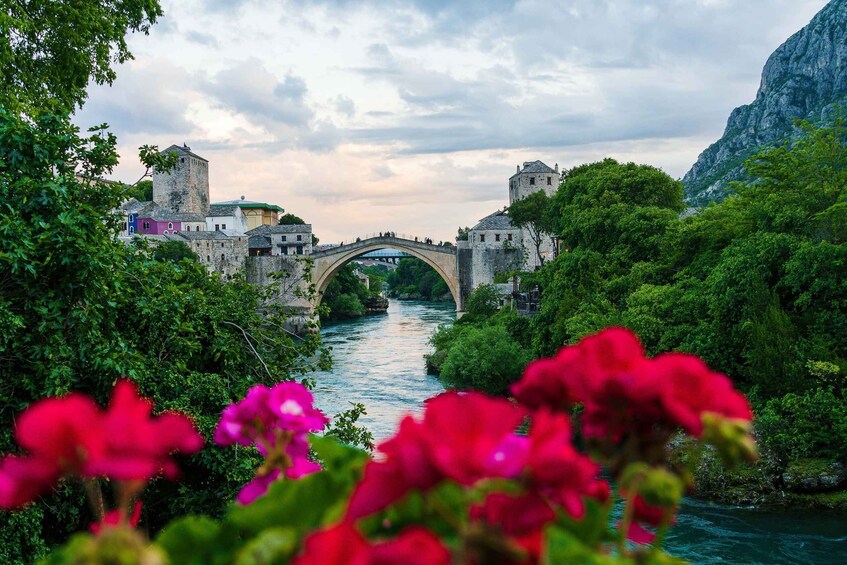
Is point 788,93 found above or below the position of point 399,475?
above

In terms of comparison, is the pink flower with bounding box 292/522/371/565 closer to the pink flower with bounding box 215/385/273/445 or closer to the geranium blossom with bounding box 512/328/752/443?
the geranium blossom with bounding box 512/328/752/443

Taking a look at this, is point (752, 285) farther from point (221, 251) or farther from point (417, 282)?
point (417, 282)

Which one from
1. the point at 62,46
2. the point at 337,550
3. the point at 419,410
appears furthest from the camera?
the point at 419,410

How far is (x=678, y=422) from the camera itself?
1.16m

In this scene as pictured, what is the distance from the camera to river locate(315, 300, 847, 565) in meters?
11.9

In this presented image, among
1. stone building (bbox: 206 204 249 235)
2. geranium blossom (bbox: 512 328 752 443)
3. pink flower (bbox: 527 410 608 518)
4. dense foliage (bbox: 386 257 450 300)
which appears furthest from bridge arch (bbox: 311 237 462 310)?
pink flower (bbox: 527 410 608 518)

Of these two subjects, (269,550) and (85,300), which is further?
(85,300)

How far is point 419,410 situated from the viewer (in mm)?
22328

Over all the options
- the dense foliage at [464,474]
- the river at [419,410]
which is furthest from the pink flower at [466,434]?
the river at [419,410]

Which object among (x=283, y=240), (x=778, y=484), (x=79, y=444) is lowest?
(x=778, y=484)

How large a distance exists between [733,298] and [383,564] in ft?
56.9

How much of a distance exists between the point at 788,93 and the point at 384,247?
54.1 metres

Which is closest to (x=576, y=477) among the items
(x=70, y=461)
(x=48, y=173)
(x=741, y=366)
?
(x=70, y=461)

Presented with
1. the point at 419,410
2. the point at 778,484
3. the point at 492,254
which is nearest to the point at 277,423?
the point at 778,484
